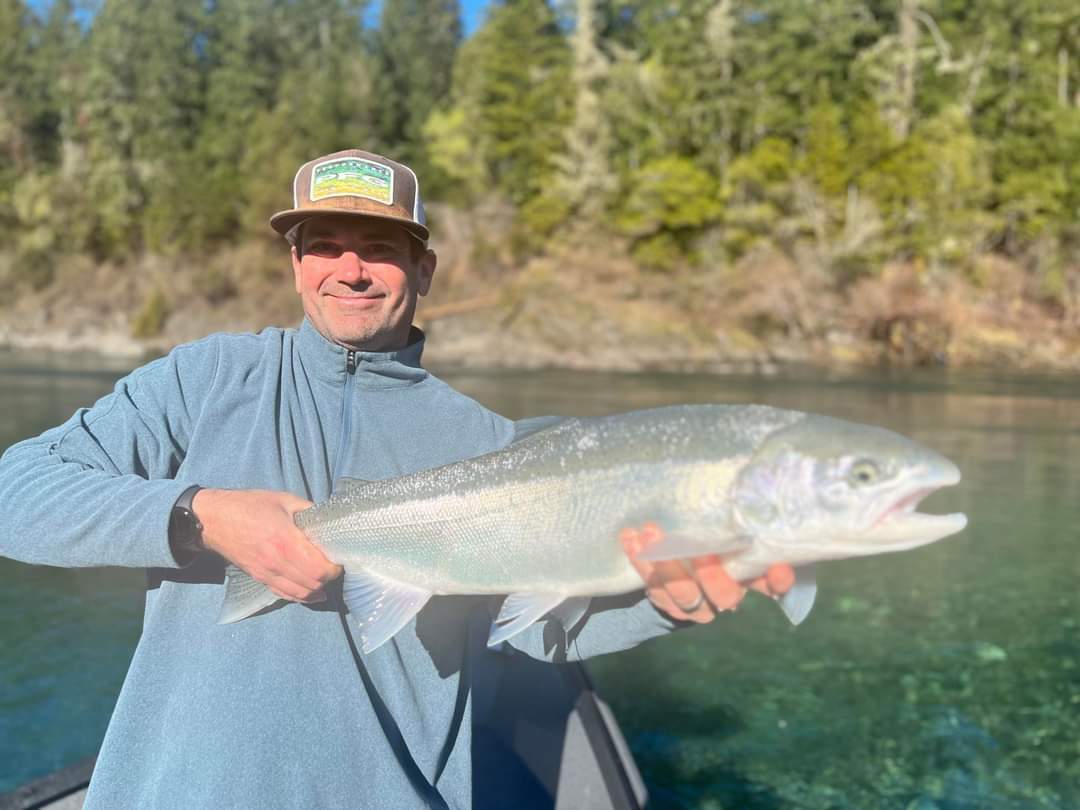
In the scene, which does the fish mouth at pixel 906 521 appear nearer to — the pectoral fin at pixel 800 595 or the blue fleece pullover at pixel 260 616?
the pectoral fin at pixel 800 595

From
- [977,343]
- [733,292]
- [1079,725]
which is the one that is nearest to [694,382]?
[733,292]

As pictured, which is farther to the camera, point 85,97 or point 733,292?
point 85,97

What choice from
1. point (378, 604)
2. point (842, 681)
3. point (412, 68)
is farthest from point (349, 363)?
point (412, 68)

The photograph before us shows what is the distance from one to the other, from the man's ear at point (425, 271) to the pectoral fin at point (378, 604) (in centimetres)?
85

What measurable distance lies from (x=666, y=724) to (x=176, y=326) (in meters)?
39.3

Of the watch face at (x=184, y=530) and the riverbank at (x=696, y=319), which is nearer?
the watch face at (x=184, y=530)

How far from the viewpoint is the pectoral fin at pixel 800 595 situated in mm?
2006

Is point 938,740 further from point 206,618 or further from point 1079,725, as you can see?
point 206,618

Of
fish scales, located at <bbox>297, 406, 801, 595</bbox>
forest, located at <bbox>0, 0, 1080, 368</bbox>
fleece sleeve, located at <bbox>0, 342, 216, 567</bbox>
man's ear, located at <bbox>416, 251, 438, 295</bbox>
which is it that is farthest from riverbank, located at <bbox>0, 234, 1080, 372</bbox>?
fleece sleeve, located at <bbox>0, 342, 216, 567</bbox>

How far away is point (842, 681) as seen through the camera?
665 centimetres

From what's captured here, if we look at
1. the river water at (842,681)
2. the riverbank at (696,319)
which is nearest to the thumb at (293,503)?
the river water at (842,681)

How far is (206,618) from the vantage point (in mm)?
2143

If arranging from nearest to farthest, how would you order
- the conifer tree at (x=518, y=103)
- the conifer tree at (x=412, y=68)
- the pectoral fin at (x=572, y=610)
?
the pectoral fin at (x=572, y=610), the conifer tree at (x=518, y=103), the conifer tree at (x=412, y=68)

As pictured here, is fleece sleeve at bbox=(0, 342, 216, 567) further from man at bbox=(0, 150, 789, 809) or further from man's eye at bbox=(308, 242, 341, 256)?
man's eye at bbox=(308, 242, 341, 256)
